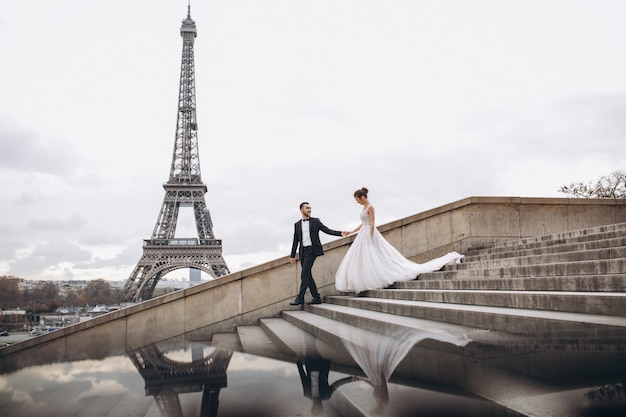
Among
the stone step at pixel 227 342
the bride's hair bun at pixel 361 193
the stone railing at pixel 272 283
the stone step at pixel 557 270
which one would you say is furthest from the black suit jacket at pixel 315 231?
the stone step at pixel 557 270

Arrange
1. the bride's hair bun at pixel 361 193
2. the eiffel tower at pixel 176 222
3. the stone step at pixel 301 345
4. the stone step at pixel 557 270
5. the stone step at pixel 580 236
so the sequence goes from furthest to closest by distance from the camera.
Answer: the eiffel tower at pixel 176 222
the bride's hair bun at pixel 361 193
the stone step at pixel 580 236
the stone step at pixel 557 270
the stone step at pixel 301 345

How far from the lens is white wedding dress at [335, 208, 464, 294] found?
309 inches

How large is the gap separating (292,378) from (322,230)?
468cm

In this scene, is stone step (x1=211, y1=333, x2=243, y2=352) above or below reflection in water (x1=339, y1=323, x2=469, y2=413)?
below

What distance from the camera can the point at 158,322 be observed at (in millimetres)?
8305

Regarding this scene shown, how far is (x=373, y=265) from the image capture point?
7.99 m

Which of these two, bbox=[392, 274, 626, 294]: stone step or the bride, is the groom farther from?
bbox=[392, 274, 626, 294]: stone step

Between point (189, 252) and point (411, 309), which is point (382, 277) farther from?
point (189, 252)

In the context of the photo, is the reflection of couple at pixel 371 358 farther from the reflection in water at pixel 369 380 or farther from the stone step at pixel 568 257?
the stone step at pixel 568 257

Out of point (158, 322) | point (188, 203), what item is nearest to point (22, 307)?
point (188, 203)

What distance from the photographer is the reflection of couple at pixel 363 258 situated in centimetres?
788

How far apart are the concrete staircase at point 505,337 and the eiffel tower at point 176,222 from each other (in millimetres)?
39155

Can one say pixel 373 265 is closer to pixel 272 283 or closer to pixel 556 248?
pixel 272 283

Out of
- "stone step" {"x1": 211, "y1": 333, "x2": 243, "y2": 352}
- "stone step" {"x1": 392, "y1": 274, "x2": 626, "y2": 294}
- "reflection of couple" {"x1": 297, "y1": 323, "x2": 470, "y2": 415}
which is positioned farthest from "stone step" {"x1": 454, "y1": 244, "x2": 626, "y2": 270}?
"stone step" {"x1": 211, "y1": 333, "x2": 243, "y2": 352}
